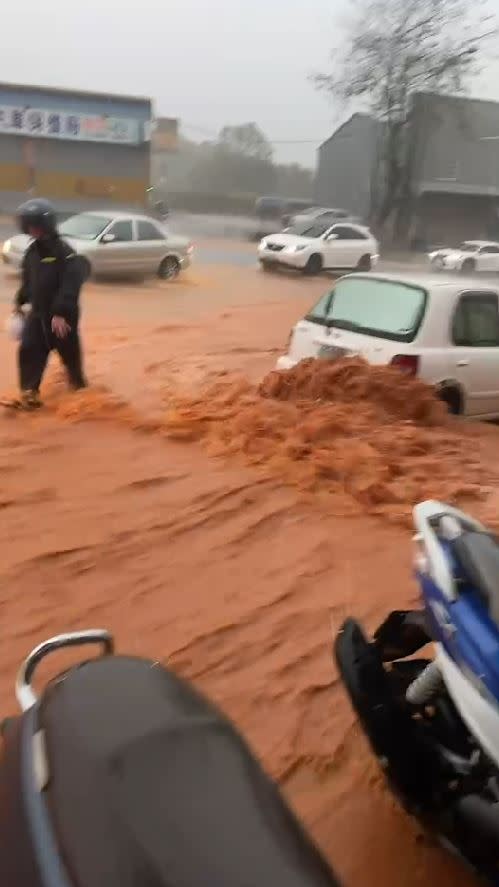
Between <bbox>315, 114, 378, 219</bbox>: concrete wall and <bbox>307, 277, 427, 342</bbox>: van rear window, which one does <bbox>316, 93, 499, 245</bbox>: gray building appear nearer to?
<bbox>315, 114, 378, 219</bbox>: concrete wall

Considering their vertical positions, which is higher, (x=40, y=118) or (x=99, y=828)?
(x=40, y=118)

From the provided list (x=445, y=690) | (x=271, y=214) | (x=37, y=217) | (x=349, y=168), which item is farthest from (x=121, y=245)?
(x=349, y=168)

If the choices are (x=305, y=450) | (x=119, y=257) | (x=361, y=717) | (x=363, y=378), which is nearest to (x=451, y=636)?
(x=361, y=717)

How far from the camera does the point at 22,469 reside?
18.4 ft

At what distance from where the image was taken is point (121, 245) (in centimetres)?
1809

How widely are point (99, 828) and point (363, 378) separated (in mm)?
5489

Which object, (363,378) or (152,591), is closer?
(152,591)

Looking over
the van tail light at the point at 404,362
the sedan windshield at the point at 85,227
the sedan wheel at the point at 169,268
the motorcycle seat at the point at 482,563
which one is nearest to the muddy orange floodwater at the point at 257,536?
the van tail light at the point at 404,362

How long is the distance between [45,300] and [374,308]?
251 cm

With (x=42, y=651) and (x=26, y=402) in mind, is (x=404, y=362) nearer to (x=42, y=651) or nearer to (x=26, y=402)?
(x=26, y=402)

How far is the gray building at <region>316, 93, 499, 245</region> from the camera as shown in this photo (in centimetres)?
4103

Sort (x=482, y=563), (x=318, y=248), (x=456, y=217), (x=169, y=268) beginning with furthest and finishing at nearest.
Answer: (x=456, y=217) → (x=318, y=248) → (x=169, y=268) → (x=482, y=563)

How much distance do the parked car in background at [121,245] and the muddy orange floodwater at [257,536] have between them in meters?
9.51

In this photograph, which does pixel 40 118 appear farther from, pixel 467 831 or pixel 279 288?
pixel 467 831
